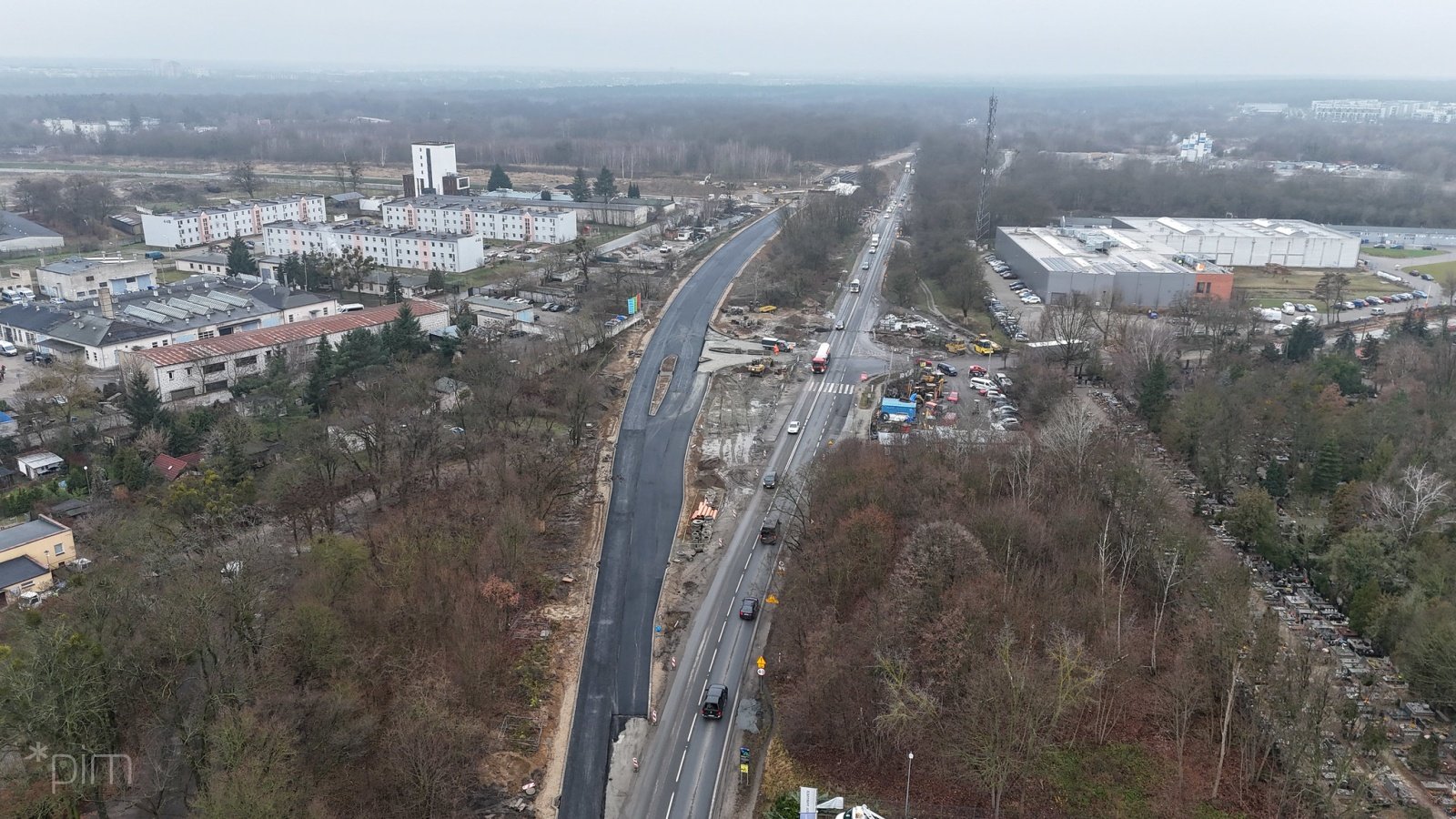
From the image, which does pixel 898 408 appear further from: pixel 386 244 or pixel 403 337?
pixel 386 244

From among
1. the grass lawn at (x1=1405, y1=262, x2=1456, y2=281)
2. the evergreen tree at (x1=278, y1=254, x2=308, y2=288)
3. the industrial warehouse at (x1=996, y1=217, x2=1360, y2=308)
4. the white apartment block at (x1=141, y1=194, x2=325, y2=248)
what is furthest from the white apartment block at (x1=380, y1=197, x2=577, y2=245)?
the grass lawn at (x1=1405, y1=262, x2=1456, y2=281)

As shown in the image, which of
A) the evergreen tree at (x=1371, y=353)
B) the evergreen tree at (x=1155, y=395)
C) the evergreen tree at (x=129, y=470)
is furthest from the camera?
the evergreen tree at (x=1371, y=353)

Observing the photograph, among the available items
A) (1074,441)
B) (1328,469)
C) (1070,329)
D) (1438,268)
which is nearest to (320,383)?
(1074,441)

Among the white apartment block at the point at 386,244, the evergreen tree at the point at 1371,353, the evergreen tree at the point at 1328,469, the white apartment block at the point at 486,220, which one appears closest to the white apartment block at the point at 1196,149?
the white apartment block at the point at 486,220

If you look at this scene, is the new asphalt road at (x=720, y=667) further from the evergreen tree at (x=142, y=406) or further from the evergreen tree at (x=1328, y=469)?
the evergreen tree at (x=142, y=406)

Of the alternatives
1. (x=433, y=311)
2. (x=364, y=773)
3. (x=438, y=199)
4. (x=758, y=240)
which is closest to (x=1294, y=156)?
(x=758, y=240)

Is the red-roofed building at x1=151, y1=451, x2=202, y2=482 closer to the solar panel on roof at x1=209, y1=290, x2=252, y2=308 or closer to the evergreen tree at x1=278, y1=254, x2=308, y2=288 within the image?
the solar panel on roof at x1=209, y1=290, x2=252, y2=308
